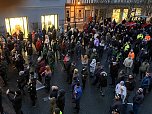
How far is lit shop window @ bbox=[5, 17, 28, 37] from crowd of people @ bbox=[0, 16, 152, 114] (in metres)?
4.50

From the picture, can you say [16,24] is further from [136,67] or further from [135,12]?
[135,12]

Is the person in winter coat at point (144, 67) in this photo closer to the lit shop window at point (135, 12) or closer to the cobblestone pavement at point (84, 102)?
the cobblestone pavement at point (84, 102)

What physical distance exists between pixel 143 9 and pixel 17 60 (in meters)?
24.7

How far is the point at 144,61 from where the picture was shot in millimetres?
16109

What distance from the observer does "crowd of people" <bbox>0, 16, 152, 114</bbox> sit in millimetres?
11945

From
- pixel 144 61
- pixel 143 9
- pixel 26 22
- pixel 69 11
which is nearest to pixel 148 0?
pixel 143 9

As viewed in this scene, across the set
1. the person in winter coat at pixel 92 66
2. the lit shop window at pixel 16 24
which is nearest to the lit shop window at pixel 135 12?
the lit shop window at pixel 16 24

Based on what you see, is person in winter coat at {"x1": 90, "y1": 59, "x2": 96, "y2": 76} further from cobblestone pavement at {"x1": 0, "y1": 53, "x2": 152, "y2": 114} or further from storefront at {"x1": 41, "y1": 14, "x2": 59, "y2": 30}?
storefront at {"x1": 41, "y1": 14, "x2": 59, "y2": 30}

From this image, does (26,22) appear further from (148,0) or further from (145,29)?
(148,0)

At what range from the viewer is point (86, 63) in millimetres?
16750

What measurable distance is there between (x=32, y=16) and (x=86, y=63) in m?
11.6

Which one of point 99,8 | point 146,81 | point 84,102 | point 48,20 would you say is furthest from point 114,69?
point 99,8

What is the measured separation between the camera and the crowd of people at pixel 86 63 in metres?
11.9

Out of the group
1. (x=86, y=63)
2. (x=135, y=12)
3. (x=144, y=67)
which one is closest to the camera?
(x=144, y=67)
